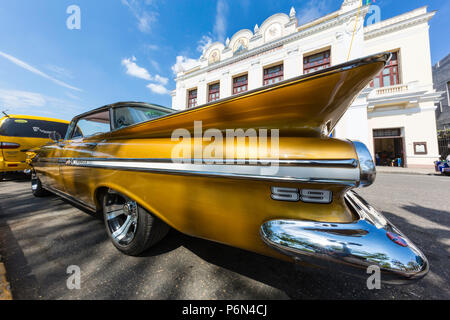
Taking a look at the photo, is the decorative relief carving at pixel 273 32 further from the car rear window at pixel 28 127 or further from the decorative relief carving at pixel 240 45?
the car rear window at pixel 28 127

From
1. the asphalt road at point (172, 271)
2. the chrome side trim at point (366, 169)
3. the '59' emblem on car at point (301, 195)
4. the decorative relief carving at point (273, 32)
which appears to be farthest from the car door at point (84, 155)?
the decorative relief carving at point (273, 32)

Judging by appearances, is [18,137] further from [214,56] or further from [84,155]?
[214,56]

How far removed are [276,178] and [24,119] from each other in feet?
22.4

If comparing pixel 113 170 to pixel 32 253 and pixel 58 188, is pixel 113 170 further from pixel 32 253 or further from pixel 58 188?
pixel 58 188

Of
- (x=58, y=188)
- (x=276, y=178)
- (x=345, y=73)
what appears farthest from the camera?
(x=58, y=188)

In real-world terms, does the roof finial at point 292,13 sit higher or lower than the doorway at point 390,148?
higher

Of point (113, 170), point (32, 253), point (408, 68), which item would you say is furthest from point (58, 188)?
point (408, 68)

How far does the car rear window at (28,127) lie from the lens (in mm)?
4238

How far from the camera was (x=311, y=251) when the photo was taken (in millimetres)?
773

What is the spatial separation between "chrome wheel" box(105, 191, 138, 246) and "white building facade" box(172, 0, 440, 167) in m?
13.2

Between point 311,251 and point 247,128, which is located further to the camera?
point 247,128

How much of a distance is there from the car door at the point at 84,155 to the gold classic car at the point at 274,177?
0.61 m

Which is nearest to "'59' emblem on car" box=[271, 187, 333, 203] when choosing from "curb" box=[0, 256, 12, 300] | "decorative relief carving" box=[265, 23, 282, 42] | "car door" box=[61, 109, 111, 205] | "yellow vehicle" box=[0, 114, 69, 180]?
"car door" box=[61, 109, 111, 205]
